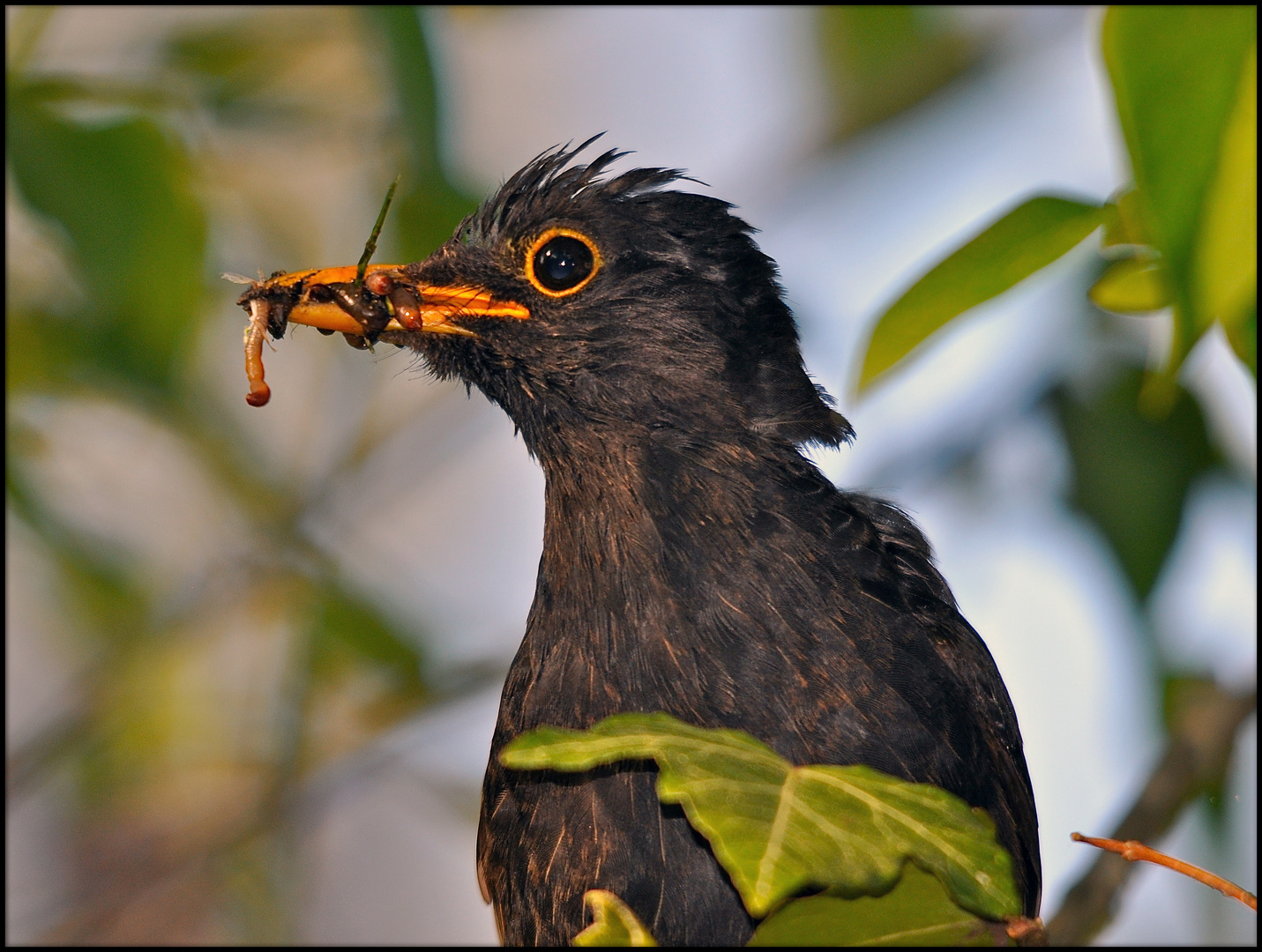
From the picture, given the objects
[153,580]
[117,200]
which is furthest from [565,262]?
[153,580]

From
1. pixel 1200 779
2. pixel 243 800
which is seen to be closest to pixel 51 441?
pixel 243 800

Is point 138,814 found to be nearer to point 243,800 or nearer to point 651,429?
point 243,800

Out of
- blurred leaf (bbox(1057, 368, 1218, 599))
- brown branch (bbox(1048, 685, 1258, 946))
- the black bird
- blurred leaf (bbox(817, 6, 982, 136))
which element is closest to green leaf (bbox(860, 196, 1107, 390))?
the black bird

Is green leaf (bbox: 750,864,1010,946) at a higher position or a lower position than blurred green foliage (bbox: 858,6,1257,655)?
lower

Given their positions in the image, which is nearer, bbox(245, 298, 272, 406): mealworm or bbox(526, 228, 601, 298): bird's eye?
bbox(245, 298, 272, 406): mealworm

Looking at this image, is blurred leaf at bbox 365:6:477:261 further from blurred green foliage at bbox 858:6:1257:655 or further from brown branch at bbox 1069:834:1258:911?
brown branch at bbox 1069:834:1258:911

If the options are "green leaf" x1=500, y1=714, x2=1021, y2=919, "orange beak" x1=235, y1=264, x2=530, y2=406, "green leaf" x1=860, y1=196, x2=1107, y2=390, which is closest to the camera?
"green leaf" x1=500, y1=714, x2=1021, y2=919
